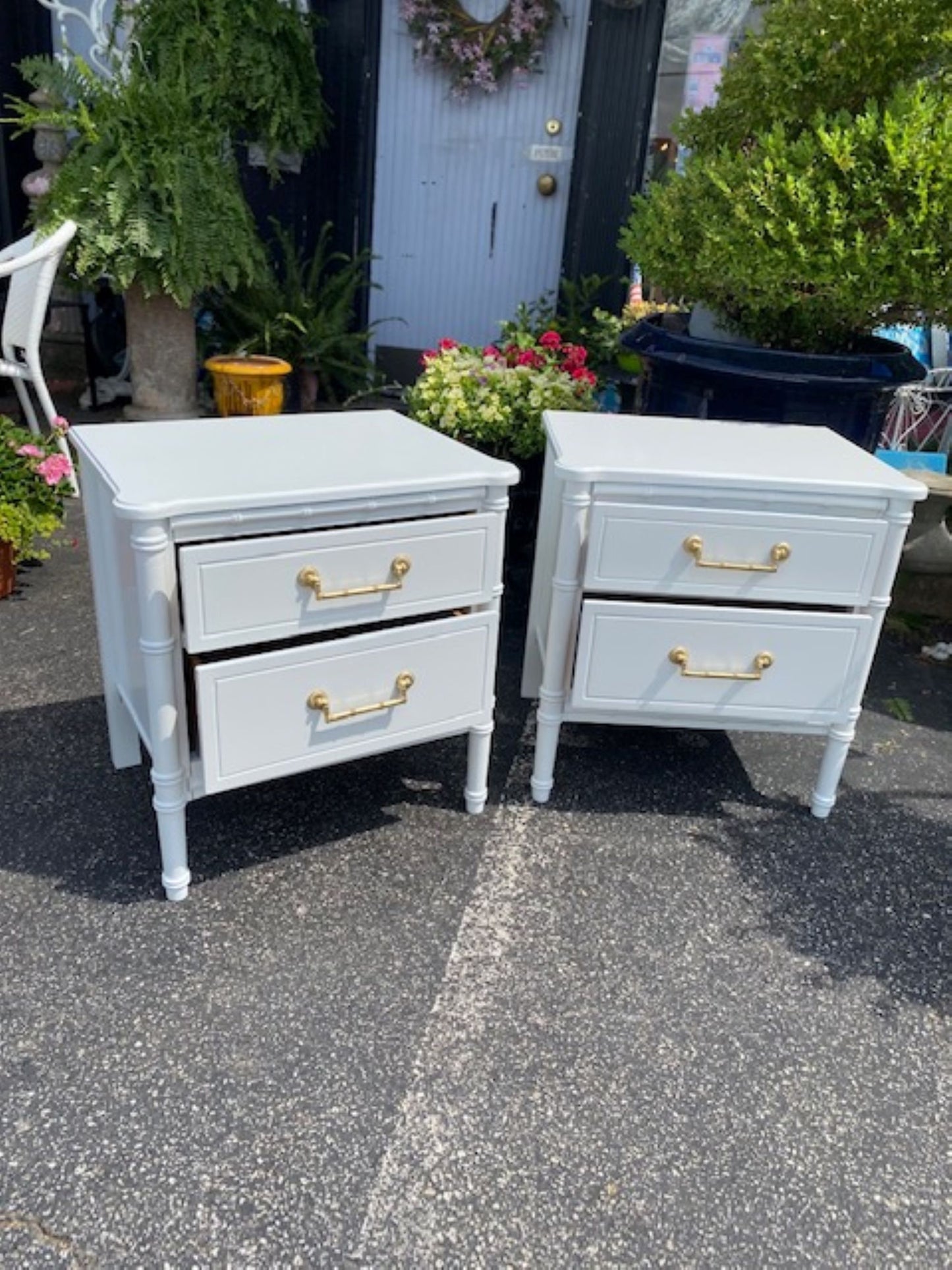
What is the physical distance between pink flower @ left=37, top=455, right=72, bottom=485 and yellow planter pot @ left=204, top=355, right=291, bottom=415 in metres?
1.71

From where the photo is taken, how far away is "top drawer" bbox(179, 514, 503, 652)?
1616 millimetres

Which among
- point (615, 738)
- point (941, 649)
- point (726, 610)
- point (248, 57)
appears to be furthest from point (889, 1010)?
point (248, 57)

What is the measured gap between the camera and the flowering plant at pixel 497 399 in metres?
3.04

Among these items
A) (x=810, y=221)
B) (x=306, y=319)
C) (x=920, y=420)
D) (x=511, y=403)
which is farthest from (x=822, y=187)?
(x=306, y=319)

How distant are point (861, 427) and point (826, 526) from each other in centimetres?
101

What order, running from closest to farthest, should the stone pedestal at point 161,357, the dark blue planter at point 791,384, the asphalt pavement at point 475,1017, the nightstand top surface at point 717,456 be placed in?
the asphalt pavement at point 475,1017 → the nightstand top surface at point 717,456 → the dark blue planter at point 791,384 → the stone pedestal at point 161,357

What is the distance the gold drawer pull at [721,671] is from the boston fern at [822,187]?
109cm

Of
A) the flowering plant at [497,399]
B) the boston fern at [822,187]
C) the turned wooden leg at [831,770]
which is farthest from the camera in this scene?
the flowering plant at [497,399]

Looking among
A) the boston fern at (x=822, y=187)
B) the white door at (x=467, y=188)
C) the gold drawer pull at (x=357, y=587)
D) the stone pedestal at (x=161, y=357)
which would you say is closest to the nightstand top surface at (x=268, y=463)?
the gold drawer pull at (x=357, y=587)

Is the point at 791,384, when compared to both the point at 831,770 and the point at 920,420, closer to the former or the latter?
the point at 831,770

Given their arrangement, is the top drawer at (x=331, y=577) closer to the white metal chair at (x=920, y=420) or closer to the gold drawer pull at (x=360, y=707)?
the gold drawer pull at (x=360, y=707)

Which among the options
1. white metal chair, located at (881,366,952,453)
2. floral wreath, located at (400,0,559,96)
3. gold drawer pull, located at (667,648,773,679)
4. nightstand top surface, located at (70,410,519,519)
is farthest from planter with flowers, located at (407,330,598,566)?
floral wreath, located at (400,0,559,96)

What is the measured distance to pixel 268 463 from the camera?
6.02 ft

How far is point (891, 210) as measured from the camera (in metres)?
2.38
